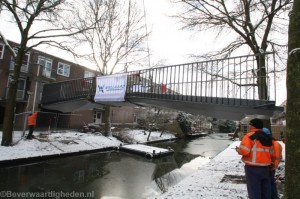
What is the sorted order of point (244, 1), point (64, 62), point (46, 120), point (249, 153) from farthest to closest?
point (64, 62)
point (46, 120)
point (244, 1)
point (249, 153)

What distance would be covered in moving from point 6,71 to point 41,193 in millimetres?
19680

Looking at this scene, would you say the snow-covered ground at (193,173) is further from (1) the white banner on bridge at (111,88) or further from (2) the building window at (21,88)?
(2) the building window at (21,88)

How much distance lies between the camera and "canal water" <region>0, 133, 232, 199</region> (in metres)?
7.37

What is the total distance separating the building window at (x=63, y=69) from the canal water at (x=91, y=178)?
56.8 feet

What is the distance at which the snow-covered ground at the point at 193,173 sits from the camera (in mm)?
6157

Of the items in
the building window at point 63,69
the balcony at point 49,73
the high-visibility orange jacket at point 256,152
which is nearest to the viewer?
the high-visibility orange jacket at point 256,152

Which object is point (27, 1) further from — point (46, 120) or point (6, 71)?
point (6, 71)

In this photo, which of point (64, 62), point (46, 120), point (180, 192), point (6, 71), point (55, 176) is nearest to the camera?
point (180, 192)

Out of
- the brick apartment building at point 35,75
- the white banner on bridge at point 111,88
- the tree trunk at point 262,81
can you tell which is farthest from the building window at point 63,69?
the tree trunk at point 262,81

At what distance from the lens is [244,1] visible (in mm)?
10938

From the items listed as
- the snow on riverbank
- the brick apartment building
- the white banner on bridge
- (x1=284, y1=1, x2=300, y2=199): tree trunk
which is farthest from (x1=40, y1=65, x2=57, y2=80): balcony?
(x1=284, y1=1, x2=300, y2=199): tree trunk

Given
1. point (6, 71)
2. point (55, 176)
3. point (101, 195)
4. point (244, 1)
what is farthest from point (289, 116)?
point (6, 71)

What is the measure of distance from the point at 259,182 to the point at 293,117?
1.62m

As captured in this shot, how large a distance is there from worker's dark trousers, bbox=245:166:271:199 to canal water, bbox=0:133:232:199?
3.98 meters
